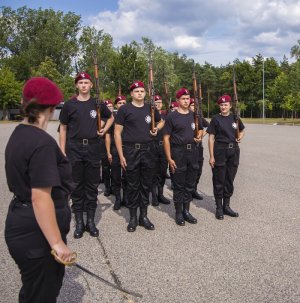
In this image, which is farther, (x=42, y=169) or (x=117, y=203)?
(x=117, y=203)

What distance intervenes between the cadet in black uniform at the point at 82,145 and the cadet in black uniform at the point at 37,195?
2937 mm

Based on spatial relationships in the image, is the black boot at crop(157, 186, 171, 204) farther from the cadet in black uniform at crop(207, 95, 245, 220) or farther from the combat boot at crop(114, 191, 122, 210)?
the cadet in black uniform at crop(207, 95, 245, 220)

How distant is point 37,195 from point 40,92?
0.59 metres

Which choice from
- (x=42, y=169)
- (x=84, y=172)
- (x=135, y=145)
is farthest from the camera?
(x=135, y=145)

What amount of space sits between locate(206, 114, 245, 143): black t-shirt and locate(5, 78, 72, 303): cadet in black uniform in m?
4.13

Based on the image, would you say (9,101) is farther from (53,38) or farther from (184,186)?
(184,186)

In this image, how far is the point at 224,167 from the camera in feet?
20.0

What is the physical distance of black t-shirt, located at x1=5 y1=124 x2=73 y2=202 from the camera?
6.82ft

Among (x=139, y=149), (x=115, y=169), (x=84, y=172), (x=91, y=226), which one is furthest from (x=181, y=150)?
(x=115, y=169)

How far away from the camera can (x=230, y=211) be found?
618cm

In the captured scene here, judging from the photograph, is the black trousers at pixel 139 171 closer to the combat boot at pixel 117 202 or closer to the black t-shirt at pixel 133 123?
the black t-shirt at pixel 133 123

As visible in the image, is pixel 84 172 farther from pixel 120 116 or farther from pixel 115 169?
pixel 115 169

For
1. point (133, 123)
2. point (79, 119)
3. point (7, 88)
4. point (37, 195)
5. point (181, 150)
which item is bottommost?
point (181, 150)

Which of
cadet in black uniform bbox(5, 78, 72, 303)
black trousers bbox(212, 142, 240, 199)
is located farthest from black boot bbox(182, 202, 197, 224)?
cadet in black uniform bbox(5, 78, 72, 303)
